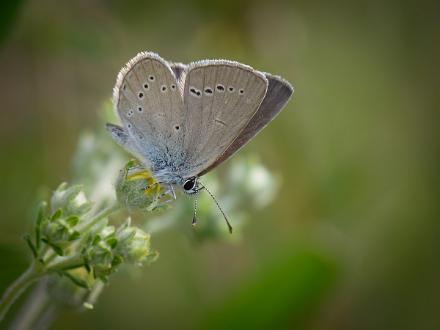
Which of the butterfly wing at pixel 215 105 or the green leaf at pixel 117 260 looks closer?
the green leaf at pixel 117 260

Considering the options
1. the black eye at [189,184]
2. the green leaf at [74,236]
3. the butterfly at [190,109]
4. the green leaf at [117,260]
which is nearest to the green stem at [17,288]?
the green leaf at [74,236]

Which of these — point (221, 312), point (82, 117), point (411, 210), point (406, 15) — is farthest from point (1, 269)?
point (406, 15)

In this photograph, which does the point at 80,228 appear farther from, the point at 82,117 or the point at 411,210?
the point at 411,210

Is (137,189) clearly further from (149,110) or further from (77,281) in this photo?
(77,281)

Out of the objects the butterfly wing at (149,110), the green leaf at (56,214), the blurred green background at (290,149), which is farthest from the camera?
the blurred green background at (290,149)

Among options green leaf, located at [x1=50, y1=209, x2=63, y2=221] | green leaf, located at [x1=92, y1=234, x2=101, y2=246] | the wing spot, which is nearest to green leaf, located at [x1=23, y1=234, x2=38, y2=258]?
green leaf, located at [x1=50, y1=209, x2=63, y2=221]

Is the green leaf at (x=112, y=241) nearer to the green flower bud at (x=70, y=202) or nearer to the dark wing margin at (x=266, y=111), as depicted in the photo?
the green flower bud at (x=70, y=202)
